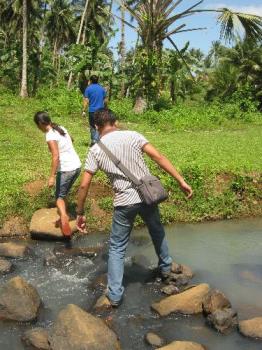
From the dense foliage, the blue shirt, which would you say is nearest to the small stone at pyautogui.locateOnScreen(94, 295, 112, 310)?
the blue shirt

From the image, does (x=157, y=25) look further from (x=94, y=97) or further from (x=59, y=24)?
(x=59, y=24)

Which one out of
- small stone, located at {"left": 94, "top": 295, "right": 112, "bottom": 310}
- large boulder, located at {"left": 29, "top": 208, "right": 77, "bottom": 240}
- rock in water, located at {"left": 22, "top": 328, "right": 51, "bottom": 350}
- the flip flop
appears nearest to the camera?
rock in water, located at {"left": 22, "top": 328, "right": 51, "bottom": 350}

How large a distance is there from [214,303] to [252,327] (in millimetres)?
467

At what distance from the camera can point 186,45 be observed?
975 inches

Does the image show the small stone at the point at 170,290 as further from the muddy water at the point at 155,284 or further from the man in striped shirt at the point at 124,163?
the man in striped shirt at the point at 124,163

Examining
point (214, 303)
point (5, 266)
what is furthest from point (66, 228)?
point (214, 303)

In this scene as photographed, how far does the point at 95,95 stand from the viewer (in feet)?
36.8

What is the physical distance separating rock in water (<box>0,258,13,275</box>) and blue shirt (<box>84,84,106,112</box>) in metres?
5.58

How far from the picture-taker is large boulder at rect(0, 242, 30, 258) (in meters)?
6.82

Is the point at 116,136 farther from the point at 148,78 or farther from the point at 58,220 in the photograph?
the point at 148,78

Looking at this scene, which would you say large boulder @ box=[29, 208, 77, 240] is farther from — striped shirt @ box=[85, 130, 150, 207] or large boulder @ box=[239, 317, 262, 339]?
large boulder @ box=[239, 317, 262, 339]

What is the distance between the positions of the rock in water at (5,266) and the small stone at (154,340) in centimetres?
248

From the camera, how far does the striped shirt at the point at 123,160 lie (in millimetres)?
4973

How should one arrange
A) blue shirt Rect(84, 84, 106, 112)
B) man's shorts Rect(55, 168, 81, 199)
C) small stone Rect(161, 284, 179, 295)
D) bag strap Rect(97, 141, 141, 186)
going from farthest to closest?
blue shirt Rect(84, 84, 106, 112) → man's shorts Rect(55, 168, 81, 199) → small stone Rect(161, 284, 179, 295) → bag strap Rect(97, 141, 141, 186)
